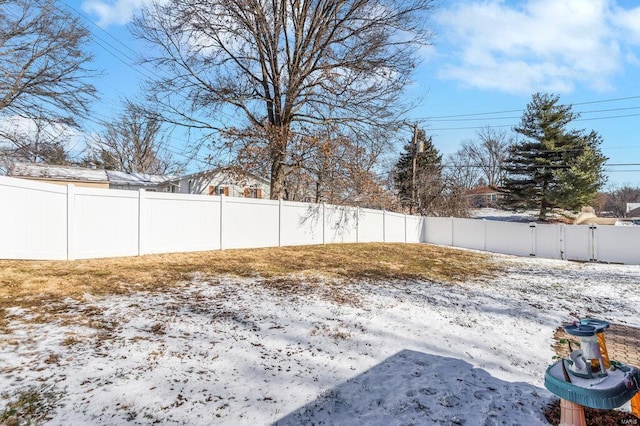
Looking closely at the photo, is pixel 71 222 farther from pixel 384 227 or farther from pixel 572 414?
pixel 384 227

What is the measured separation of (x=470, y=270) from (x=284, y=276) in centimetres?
566

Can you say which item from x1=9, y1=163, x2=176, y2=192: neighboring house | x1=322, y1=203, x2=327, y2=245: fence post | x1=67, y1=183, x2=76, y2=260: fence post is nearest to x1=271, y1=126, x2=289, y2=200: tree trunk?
x1=322, y1=203, x2=327, y2=245: fence post

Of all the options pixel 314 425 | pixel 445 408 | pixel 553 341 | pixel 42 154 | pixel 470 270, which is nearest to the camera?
pixel 314 425

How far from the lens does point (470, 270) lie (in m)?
9.62

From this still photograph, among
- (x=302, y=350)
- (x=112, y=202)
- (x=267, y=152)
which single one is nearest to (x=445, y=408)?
(x=302, y=350)

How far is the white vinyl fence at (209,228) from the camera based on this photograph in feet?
20.4

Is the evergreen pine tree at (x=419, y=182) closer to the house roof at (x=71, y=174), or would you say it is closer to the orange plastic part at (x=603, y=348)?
the house roof at (x=71, y=174)

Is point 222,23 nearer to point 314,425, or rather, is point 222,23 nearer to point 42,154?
point 42,154

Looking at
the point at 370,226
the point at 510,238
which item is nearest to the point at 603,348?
the point at 370,226

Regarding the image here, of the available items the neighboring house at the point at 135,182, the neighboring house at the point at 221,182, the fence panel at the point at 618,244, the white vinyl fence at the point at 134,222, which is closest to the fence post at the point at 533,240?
the fence panel at the point at 618,244

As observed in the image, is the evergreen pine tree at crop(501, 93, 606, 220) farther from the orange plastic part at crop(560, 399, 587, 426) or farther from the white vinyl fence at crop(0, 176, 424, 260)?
the orange plastic part at crop(560, 399, 587, 426)

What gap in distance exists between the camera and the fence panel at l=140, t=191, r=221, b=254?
7957mm

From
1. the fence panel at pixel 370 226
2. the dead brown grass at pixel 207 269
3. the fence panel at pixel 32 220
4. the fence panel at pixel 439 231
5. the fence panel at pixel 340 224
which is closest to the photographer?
the dead brown grass at pixel 207 269

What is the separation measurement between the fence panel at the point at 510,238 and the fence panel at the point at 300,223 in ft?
28.9
